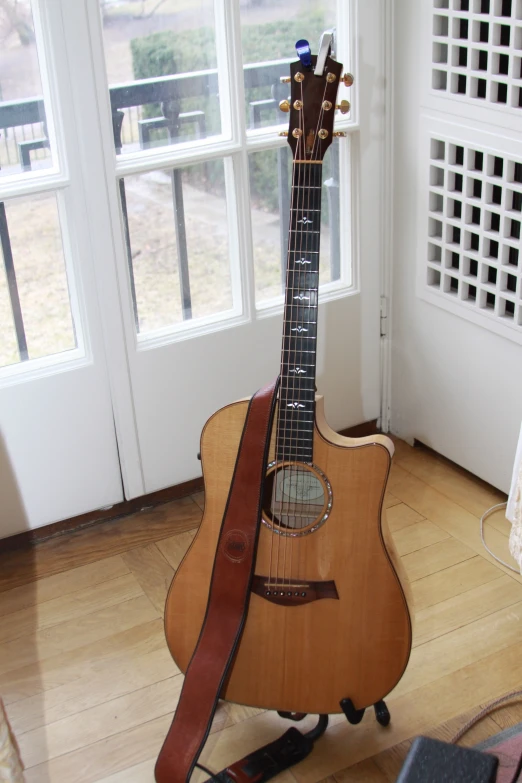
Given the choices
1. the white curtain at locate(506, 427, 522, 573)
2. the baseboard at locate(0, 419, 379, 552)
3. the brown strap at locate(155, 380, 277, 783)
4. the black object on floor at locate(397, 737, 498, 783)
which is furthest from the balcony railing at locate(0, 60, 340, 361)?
the black object on floor at locate(397, 737, 498, 783)

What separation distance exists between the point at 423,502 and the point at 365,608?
76 cm

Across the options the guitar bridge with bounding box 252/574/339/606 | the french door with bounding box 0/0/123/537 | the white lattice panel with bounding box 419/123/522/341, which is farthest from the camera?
the white lattice panel with bounding box 419/123/522/341

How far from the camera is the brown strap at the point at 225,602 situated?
1.42 meters

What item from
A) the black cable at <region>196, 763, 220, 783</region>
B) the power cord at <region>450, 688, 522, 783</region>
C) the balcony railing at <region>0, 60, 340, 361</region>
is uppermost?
the balcony railing at <region>0, 60, 340, 361</region>

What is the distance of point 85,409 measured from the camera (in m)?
2.05

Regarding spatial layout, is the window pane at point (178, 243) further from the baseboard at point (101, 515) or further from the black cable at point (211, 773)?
the black cable at point (211, 773)

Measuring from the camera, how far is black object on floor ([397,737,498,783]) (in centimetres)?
62

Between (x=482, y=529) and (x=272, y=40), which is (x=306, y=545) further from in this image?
(x=272, y=40)

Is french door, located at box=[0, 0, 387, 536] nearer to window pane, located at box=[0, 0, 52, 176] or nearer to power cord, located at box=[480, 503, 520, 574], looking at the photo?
window pane, located at box=[0, 0, 52, 176]

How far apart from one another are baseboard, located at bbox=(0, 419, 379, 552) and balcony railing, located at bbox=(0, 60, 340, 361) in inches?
16.8

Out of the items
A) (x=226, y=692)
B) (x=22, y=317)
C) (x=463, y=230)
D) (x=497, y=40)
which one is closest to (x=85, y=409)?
(x=22, y=317)


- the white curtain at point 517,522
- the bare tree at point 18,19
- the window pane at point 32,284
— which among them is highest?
the bare tree at point 18,19

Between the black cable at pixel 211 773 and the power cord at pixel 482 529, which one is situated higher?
the power cord at pixel 482 529

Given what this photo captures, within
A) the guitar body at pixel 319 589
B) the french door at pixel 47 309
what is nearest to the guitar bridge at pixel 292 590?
the guitar body at pixel 319 589
